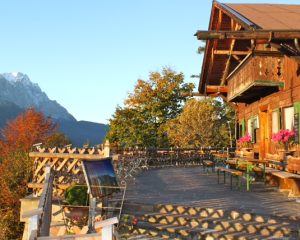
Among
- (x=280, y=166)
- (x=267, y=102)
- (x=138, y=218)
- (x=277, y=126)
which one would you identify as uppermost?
(x=267, y=102)

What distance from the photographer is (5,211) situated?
2547 cm

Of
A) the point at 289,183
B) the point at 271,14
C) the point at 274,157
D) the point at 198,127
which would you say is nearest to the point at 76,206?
the point at 289,183

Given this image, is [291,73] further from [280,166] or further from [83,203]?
[83,203]

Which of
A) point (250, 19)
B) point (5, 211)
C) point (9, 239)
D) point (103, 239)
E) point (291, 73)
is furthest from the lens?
point (5, 211)

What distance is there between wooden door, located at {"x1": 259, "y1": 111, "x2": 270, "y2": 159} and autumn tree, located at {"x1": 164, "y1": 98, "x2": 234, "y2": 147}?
18.6m

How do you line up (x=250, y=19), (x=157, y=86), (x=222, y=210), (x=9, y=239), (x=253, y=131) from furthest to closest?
(x=157, y=86) → (x=9, y=239) → (x=253, y=131) → (x=250, y=19) → (x=222, y=210)

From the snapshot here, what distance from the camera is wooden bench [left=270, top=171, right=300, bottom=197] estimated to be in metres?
11.0

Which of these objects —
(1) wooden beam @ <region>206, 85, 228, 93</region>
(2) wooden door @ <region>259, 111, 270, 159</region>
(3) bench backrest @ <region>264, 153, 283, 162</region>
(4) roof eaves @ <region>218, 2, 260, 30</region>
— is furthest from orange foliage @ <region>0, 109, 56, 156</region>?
(4) roof eaves @ <region>218, 2, 260, 30</region>

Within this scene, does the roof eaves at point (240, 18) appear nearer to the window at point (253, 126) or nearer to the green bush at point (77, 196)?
the window at point (253, 126)

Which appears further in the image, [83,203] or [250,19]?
[250,19]

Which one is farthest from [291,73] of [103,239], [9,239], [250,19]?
[9,239]

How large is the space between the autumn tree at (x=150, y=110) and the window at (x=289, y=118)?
24.4 meters

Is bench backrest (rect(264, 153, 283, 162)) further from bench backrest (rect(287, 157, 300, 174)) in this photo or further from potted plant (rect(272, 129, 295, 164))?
bench backrest (rect(287, 157, 300, 174))

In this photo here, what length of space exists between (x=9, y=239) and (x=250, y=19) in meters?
16.5
